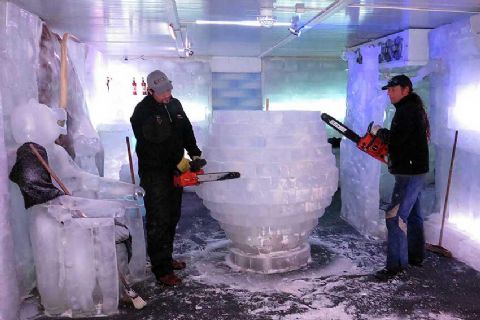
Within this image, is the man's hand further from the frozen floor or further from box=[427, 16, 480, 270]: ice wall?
the frozen floor

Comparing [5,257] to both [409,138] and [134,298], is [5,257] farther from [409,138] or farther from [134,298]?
[409,138]

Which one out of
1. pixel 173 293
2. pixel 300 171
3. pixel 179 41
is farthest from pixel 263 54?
pixel 173 293

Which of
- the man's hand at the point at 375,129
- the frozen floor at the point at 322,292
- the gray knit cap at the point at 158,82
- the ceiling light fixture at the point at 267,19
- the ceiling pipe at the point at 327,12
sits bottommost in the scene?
the frozen floor at the point at 322,292

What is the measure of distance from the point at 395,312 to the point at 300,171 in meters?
1.35

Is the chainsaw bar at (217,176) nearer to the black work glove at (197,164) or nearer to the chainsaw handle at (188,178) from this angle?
the chainsaw handle at (188,178)

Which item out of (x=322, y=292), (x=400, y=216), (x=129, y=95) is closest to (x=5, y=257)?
(x=322, y=292)

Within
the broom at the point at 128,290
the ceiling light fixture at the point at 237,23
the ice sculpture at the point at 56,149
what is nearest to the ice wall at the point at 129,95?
the ceiling light fixture at the point at 237,23

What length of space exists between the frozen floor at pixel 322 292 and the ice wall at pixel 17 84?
61 centimetres

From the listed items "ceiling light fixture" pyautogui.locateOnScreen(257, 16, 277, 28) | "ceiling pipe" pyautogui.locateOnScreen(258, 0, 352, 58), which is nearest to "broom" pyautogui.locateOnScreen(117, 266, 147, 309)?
"ceiling light fixture" pyautogui.locateOnScreen(257, 16, 277, 28)

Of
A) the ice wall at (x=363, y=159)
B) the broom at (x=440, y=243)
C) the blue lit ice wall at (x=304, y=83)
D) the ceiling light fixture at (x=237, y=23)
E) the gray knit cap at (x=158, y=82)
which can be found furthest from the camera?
the blue lit ice wall at (x=304, y=83)

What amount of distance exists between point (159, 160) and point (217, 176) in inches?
20.7

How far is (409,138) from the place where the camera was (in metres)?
3.69

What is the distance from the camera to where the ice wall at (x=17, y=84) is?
331 centimetres

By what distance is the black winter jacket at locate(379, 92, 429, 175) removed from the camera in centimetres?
366
